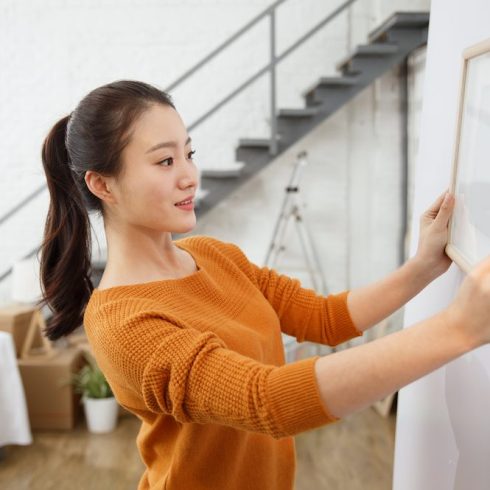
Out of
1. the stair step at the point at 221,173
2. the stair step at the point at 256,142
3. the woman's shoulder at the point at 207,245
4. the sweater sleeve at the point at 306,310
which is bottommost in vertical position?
the stair step at the point at 221,173

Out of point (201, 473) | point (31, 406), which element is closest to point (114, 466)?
point (31, 406)

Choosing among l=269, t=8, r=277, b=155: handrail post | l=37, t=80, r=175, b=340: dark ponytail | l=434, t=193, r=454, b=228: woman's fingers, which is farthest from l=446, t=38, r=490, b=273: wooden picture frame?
l=269, t=8, r=277, b=155: handrail post

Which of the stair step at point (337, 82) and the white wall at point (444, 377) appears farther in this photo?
the stair step at point (337, 82)

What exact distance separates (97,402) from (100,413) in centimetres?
7

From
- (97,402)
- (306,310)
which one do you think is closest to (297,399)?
(306,310)

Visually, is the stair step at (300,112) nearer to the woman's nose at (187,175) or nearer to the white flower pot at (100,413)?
the white flower pot at (100,413)

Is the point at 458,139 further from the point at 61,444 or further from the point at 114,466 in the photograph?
the point at 61,444

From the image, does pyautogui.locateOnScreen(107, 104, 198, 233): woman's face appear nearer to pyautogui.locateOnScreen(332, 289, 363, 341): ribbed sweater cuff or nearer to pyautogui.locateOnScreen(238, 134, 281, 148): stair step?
pyautogui.locateOnScreen(332, 289, 363, 341): ribbed sweater cuff

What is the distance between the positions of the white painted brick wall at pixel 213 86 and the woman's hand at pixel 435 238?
Answer: 14.1 feet

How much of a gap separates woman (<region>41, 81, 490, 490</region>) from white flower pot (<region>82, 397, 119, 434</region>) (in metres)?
2.89

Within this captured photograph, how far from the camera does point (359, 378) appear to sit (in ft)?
2.73

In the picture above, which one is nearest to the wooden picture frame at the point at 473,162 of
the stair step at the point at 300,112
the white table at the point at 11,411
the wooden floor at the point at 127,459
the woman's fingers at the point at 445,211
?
the woman's fingers at the point at 445,211

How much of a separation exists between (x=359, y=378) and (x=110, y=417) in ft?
12.0

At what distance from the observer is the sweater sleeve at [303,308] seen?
1.41 m
